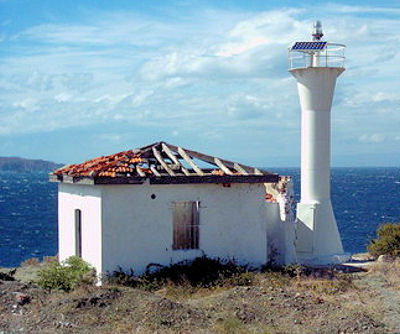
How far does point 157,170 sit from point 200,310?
233 inches

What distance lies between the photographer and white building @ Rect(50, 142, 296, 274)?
17.1m

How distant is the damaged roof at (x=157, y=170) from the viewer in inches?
677

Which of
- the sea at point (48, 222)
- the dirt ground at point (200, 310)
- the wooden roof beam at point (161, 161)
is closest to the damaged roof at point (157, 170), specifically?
the wooden roof beam at point (161, 161)

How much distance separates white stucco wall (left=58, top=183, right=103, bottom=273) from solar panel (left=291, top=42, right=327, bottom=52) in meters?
8.37

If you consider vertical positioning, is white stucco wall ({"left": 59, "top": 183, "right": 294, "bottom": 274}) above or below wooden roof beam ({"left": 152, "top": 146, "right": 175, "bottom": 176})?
below

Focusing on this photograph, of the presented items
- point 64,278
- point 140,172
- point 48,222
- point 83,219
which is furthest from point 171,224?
point 48,222

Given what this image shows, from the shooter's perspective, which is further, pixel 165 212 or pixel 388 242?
pixel 388 242

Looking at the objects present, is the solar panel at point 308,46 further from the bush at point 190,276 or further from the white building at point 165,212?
the bush at point 190,276

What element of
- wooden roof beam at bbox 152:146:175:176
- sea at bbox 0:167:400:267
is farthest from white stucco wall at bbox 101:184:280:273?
sea at bbox 0:167:400:267

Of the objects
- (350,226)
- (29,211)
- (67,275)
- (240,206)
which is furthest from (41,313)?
(29,211)

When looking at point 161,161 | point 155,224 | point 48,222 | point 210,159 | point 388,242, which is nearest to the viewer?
point 155,224

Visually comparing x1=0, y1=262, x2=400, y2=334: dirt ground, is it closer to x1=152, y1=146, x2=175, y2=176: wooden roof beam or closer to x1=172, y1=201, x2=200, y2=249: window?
x1=172, y1=201, x2=200, y2=249: window

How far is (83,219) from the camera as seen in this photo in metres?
18.1

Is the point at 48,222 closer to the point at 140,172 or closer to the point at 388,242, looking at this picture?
the point at 388,242
